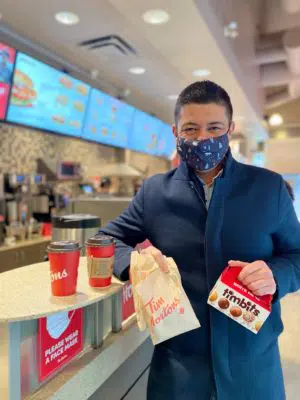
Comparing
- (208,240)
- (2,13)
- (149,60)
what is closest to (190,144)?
(208,240)

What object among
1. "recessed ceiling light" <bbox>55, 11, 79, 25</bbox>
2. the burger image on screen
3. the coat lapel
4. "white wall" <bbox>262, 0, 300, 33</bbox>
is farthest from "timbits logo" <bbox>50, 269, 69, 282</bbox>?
"white wall" <bbox>262, 0, 300, 33</bbox>

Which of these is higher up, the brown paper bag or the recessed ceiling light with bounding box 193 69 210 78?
the recessed ceiling light with bounding box 193 69 210 78

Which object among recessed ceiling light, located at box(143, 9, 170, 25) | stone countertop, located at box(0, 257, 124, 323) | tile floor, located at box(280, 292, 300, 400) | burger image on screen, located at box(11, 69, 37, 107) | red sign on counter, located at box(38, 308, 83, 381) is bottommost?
tile floor, located at box(280, 292, 300, 400)

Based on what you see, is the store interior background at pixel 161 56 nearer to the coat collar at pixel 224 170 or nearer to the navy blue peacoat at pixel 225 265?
the navy blue peacoat at pixel 225 265

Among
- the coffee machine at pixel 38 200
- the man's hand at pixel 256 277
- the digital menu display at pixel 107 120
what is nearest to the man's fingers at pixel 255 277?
the man's hand at pixel 256 277

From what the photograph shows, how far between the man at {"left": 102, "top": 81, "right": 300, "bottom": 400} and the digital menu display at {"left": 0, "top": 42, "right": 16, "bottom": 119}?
262 cm

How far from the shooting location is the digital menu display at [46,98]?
3430mm

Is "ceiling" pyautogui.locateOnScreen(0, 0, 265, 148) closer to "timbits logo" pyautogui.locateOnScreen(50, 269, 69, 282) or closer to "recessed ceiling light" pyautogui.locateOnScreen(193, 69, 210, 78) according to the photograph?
"recessed ceiling light" pyautogui.locateOnScreen(193, 69, 210, 78)

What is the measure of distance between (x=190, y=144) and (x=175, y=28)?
85.1 inches

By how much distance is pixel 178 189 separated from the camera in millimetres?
1232

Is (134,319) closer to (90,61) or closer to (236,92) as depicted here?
(90,61)

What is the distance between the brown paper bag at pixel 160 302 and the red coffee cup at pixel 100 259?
0.12m

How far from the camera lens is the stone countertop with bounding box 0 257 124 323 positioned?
0.94m

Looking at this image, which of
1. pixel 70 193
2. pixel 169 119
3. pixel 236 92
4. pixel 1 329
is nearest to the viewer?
pixel 1 329
